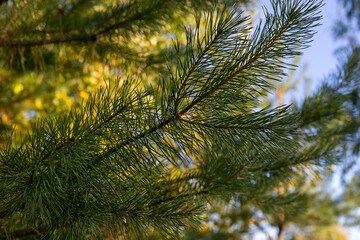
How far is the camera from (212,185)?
36.4 inches

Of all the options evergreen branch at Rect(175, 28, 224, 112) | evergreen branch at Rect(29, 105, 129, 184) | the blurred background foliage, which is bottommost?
evergreen branch at Rect(29, 105, 129, 184)

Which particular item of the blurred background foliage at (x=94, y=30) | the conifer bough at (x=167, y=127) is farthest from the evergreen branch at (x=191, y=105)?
the blurred background foliage at (x=94, y=30)

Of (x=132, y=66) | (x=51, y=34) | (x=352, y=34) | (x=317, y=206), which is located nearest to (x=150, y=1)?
(x=132, y=66)

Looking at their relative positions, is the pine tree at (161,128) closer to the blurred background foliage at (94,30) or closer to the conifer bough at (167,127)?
the conifer bough at (167,127)

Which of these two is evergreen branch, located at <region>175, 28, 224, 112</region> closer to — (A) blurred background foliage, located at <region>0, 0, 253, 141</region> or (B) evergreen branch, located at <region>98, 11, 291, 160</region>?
(B) evergreen branch, located at <region>98, 11, 291, 160</region>

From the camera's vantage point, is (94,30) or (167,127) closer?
(167,127)

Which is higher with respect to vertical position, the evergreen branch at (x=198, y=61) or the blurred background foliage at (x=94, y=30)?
the blurred background foliage at (x=94, y=30)

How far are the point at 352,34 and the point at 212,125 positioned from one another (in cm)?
367

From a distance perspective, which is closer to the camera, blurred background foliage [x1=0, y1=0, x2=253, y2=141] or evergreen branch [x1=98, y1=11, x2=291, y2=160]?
evergreen branch [x1=98, y1=11, x2=291, y2=160]

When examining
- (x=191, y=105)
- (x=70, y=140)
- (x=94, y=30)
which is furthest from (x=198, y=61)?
(x=94, y=30)

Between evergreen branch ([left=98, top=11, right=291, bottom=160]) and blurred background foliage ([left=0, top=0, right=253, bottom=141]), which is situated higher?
blurred background foliage ([left=0, top=0, right=253, bottom=141])

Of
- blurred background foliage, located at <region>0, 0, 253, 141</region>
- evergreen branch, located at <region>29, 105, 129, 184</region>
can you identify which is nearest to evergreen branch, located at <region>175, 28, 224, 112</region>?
evergreen branch, located at <region>29, 105, 129, 184</region>

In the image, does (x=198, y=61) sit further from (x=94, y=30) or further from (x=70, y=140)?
(x=94, y=30)

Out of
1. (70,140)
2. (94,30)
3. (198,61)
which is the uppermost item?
(94,30)
